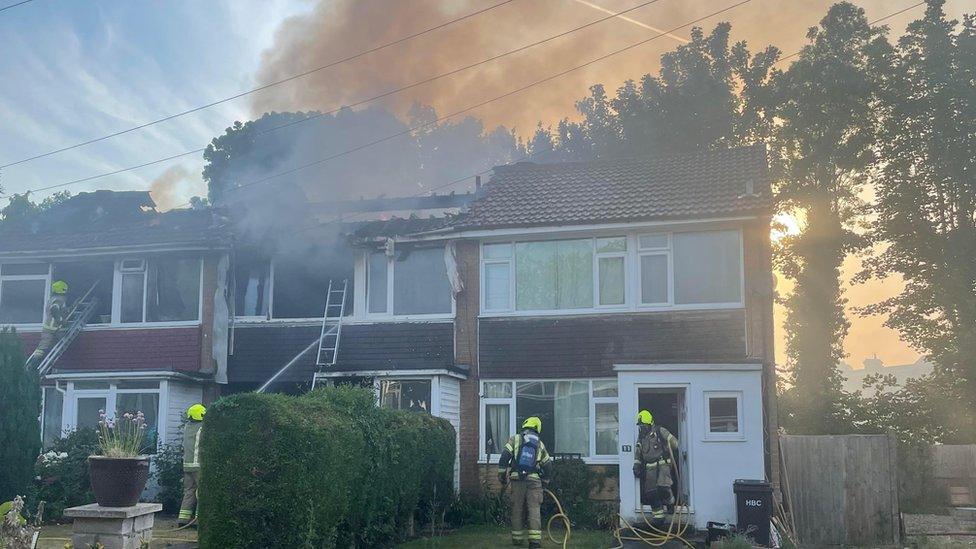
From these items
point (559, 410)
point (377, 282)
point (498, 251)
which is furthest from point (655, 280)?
point (377, 282)

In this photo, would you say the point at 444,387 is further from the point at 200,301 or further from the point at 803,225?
the point at 803,225

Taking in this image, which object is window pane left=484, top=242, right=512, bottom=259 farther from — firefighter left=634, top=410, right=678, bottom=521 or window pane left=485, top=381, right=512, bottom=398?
firefighter left=634, top=410, right=678, bottom=521

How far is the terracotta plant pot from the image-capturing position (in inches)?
392

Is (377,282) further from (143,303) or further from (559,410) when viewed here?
(143,303)

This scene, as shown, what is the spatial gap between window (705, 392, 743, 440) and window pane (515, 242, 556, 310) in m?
3.92

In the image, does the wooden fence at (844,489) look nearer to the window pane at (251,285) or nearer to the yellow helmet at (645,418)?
the yellow helmet at (645,418)

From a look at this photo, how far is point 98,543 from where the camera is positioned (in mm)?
9758

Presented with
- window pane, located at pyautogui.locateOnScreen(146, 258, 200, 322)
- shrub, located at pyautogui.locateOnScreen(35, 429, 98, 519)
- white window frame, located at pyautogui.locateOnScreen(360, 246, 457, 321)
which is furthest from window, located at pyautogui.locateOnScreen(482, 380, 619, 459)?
shrub, located at pyautogui.locateOnScreen(35, 429, 98, 519)

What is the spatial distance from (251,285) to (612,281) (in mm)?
8042

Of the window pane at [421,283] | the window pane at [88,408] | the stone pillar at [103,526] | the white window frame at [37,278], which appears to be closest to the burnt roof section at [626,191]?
the window pane at [421,283]

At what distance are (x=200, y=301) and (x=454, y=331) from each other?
5777 millimetres

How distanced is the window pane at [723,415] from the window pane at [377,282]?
7040 millimetres

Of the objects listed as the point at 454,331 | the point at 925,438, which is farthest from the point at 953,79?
the point at 454,331

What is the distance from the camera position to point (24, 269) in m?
20.6
